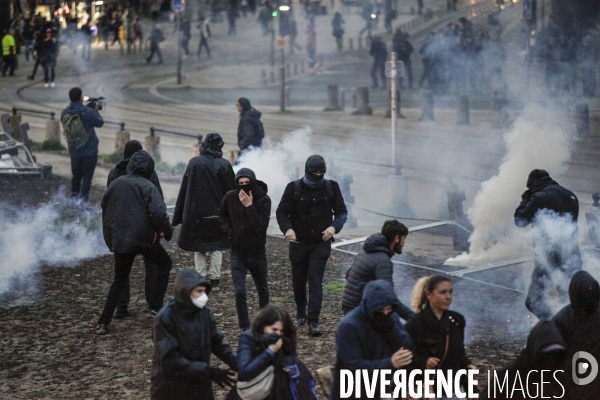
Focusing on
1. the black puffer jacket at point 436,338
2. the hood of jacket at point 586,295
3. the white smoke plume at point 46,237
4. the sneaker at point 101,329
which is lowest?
the sneaker at point 101,329

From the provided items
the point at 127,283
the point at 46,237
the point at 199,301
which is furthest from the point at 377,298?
the point at 46,237

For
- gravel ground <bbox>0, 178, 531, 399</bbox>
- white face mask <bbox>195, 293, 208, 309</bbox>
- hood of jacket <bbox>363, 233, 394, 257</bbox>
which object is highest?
hood of jacket <bbox>363, 233, 394, 257</bbox>

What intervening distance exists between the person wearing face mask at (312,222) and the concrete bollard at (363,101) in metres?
17.2

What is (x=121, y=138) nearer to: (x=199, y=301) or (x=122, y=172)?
(x=122, y=172)

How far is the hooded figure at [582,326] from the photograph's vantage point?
5.77 meters

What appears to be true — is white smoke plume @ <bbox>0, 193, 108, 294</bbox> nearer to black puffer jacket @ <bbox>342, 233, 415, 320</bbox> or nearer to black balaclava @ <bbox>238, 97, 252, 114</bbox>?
black balaclava @ <bbox>238, 97, 252, 114</bbox>

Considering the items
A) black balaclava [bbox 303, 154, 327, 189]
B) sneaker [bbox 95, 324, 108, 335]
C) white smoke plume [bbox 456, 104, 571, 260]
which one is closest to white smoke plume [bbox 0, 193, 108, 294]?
sneaker [bbox 95, 324, 108, 335]

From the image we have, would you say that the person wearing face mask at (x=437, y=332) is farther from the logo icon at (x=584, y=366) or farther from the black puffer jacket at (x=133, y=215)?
the black puffer jacket at (x=133, y=215)

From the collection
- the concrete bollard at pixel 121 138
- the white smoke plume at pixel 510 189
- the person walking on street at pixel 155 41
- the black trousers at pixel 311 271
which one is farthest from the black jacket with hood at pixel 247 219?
the person walking on street at pixel 155 41

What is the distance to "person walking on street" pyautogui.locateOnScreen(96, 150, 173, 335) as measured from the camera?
8289 millimetres

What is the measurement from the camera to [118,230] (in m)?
8.29

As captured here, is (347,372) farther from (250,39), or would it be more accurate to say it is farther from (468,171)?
(250,39)

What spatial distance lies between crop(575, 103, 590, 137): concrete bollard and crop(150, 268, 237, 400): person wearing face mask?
1499cm

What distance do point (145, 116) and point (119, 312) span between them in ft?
55.2
